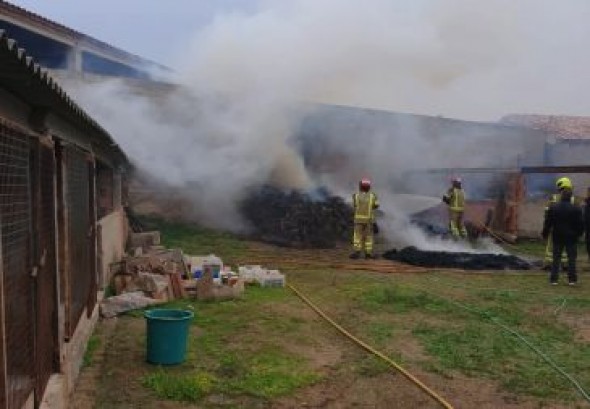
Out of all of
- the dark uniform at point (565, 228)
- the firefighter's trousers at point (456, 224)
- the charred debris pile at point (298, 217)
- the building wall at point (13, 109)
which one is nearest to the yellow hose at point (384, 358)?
the building wall at point (13, 109)

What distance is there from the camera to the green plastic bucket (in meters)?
6.31

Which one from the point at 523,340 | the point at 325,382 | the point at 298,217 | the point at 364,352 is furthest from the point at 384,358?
the point at 298,217

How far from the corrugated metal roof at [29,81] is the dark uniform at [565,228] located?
919 cm

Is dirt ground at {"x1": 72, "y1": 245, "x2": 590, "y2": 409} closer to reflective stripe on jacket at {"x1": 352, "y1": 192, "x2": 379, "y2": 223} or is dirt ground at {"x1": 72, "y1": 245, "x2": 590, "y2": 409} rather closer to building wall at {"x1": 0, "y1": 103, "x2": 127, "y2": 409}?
building wall at {"x1": 0, "y1": 103, "x2": 127, "y2": 409}

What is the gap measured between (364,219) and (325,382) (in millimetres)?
9195

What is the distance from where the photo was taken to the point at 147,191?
1820 centimetres

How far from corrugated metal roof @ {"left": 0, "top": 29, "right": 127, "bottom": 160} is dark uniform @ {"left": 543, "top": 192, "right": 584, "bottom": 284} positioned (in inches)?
362

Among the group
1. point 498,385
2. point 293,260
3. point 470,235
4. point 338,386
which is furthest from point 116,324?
point 470,235

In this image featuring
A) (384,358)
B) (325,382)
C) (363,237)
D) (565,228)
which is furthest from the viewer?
(363,237)

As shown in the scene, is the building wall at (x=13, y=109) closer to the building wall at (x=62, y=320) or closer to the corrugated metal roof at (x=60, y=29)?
the building wall at (x=62, y=320)

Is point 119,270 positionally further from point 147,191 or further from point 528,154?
point 528,154

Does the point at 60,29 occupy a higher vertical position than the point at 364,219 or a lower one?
higher

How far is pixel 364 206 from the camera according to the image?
49.7 feet

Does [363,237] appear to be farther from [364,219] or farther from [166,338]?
[166,338]
